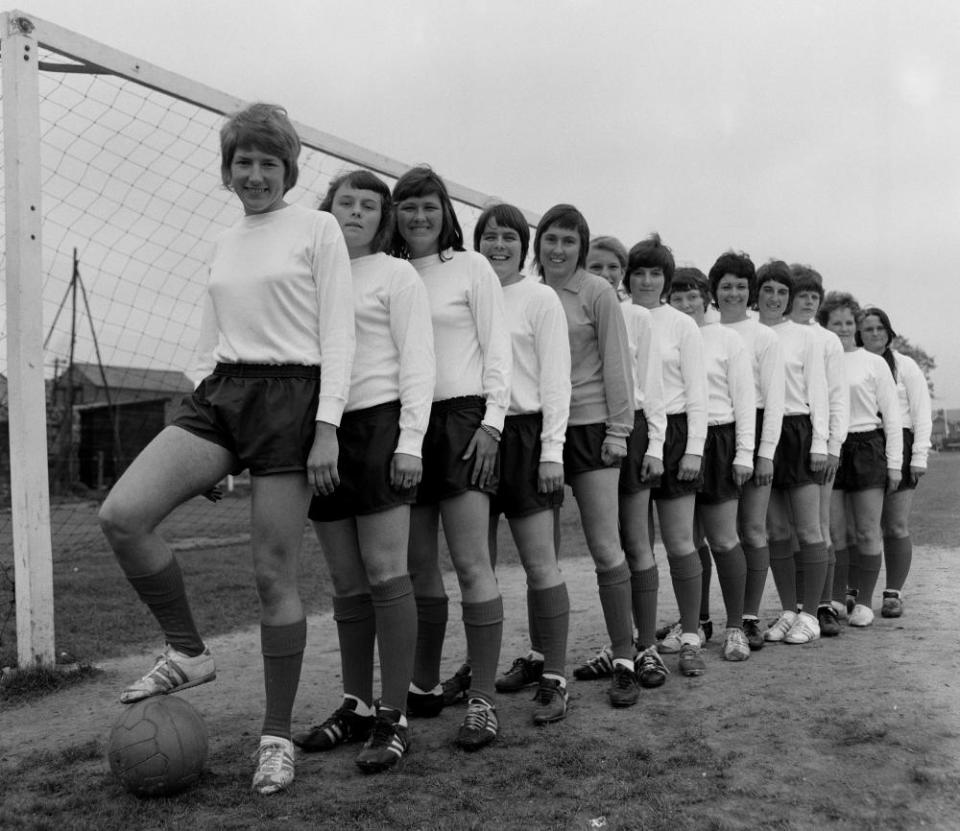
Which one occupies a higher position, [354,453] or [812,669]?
[354,453]

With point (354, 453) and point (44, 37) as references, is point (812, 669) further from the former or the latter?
point (44, 37)

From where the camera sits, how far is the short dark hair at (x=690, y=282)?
16.8 feet

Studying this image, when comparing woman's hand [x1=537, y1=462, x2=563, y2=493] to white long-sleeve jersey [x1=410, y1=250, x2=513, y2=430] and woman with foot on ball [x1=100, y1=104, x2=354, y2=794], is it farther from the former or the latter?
woman with foot on ball [x1=100, y1=104, x2=354, y2=794]

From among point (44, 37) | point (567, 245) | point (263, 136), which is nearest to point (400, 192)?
point (263, 136)

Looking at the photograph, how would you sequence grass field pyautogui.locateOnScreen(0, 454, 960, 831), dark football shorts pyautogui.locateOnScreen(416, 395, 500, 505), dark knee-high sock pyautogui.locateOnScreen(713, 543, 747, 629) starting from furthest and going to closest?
dark knee-high sock pyautogui.locateOnScreen(713, 543, 747, 629) < dark football shorts pyautogui.locateOnScreen(416, 395, 500, 505) < grass field pyautogui.locateOnScreen(0, 454, 960, 831)

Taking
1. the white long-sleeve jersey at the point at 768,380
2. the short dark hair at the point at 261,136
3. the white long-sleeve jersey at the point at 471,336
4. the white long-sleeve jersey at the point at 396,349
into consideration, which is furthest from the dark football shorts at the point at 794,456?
the short dark hair at the point at 261,136

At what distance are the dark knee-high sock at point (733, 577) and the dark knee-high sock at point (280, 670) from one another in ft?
8.56

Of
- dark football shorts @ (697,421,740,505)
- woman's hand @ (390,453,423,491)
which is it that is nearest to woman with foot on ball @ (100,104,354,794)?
woman's hand @ (390,453,423,491)

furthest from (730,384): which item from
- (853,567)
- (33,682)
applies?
(33,682)

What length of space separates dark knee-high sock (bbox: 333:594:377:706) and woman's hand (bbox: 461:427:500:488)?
623mm

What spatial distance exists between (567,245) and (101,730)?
2.85 meters

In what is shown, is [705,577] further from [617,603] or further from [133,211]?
[133,211]

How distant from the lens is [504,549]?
11.0 metres

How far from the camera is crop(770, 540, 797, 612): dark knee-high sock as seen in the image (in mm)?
5340
